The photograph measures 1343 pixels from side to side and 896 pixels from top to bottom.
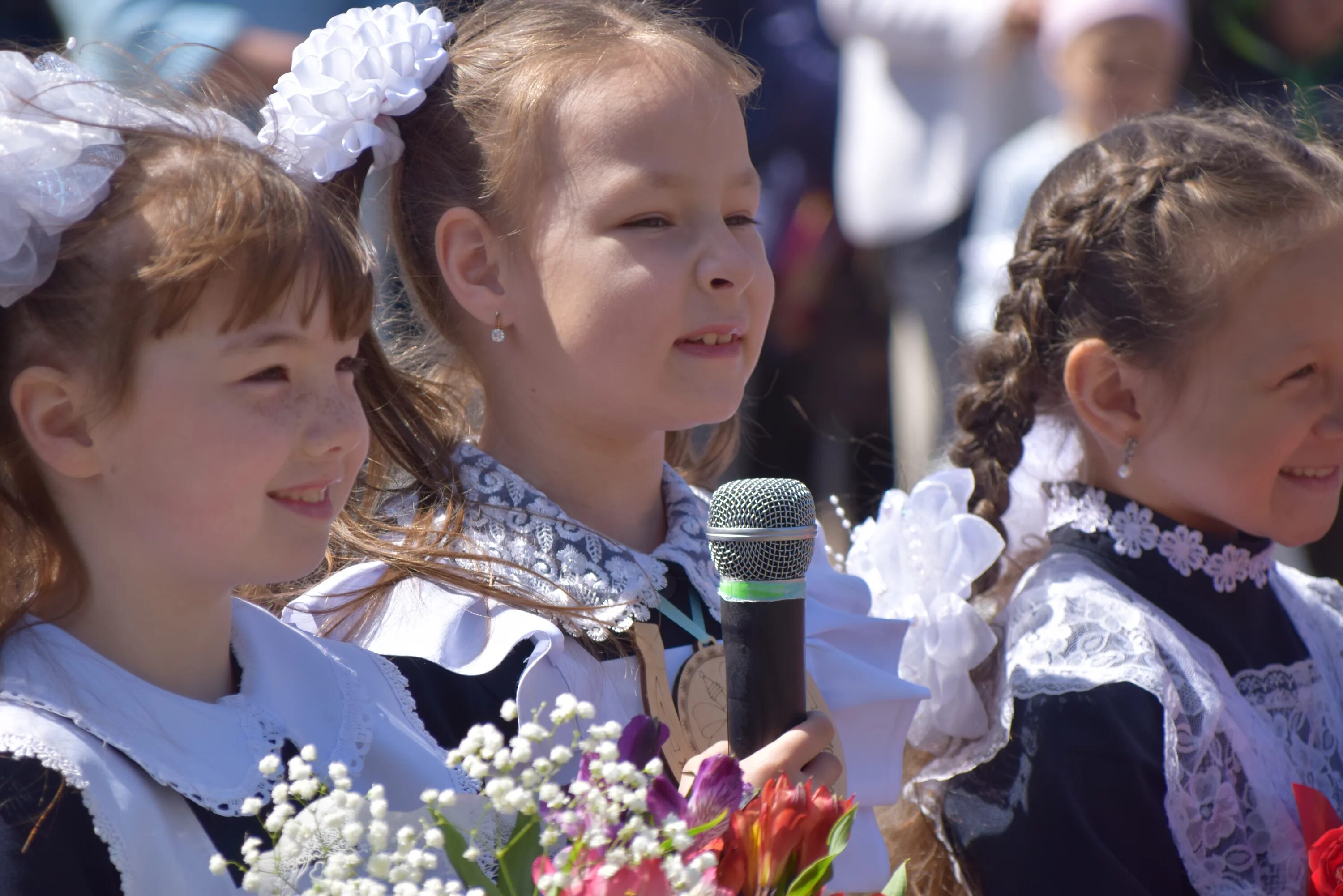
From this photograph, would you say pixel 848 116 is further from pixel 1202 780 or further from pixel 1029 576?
pixel 1202 780

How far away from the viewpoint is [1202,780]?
7.02ft

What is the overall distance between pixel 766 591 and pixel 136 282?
0.75 meters

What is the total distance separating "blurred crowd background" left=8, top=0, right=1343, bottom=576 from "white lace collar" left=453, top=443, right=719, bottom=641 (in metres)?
1.60

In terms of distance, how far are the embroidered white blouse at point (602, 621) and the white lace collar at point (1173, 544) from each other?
40 cm

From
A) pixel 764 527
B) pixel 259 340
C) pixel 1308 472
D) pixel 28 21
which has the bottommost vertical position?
pixel 1308 472

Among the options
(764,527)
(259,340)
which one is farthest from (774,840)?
(259,340)

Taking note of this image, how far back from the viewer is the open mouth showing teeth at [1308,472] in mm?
2381

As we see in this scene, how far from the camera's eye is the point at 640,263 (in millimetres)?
2053

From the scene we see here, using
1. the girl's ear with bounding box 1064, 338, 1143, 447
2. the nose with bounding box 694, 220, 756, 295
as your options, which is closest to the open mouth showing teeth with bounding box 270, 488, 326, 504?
the nose with bounding box 694, 220, 756, 295

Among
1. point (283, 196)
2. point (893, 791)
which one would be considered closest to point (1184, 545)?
point (893, 791)

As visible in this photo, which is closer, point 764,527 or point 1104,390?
point 764,527

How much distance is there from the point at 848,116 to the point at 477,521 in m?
2.87

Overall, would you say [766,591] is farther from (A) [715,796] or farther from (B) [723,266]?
(B) [723,266]

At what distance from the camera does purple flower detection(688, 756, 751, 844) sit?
1.33 metres
